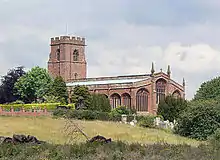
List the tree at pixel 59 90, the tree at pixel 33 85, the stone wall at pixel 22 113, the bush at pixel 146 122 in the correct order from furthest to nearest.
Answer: the tree at pixel 59 90, the tree at pixel 33 85, the bush at pixel 146 122, the stone wall at pixel 22 113

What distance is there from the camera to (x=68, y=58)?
12406 centimetres

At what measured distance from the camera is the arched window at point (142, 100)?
103319 millimetres

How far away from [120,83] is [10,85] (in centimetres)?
1921

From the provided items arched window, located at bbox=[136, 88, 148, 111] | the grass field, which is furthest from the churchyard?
arched window, located at bbox=[136, 88, 148, 111]

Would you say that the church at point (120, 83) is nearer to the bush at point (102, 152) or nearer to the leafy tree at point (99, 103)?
the leafy tree at point (99, 103)

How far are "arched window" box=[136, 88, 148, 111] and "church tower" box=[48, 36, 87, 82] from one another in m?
22.1

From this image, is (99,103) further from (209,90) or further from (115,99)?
(209,90)

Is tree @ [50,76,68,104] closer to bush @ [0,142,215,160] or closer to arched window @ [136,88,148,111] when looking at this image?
arched window @ [136,88,148,111]

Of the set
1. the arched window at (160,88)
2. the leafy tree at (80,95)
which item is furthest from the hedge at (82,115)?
the arched window at (160,88)

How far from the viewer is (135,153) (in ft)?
59.2

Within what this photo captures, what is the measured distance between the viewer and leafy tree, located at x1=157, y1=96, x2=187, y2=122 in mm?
92875

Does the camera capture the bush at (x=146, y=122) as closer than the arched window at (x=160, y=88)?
Yes

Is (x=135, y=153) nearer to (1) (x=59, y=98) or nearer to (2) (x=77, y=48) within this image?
(1) (x=59, y=98)

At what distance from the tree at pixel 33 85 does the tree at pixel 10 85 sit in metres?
1.97
